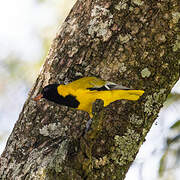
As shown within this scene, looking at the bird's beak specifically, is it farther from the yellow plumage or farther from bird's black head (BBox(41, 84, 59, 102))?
the yellow plumage

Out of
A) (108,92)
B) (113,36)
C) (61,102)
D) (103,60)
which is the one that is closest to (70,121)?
(61,102)

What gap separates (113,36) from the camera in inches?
109

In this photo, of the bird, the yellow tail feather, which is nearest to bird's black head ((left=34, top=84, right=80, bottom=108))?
the bird

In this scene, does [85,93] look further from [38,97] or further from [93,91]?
[38,97]

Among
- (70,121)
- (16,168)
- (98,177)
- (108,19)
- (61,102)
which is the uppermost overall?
(108,19)

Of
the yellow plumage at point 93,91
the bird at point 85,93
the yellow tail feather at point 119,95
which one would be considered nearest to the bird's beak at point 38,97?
the bird at point 85,93

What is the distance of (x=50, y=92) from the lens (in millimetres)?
2578

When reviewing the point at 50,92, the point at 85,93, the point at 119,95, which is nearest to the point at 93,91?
the point at 85,93

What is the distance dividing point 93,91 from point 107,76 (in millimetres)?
164

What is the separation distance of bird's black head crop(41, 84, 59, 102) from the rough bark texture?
84 mm

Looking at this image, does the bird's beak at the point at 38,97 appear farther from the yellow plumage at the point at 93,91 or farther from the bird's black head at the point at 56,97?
the yellow plumage at the point at 93,91

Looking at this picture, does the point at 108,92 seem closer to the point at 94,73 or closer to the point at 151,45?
the point at 94,73

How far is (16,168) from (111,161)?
2.19 ft

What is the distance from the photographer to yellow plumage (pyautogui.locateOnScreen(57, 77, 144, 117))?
2.52 m
